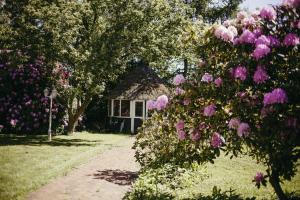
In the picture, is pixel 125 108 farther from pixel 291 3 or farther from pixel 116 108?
pixel 291 3

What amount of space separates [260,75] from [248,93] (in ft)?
1.67

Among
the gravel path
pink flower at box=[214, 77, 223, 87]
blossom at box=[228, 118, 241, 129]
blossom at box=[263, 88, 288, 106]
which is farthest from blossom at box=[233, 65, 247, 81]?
the gravel path

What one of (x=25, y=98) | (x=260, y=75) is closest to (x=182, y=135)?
(x=260, y=75)

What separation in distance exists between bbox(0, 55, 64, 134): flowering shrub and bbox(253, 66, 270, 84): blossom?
21.7 meters

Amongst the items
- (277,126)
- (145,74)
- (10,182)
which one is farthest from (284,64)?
(145,74)

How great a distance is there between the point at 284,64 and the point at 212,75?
117cm

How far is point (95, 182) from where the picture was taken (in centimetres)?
1130

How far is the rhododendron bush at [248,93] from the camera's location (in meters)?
5.53

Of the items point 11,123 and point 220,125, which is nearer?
point 220,125

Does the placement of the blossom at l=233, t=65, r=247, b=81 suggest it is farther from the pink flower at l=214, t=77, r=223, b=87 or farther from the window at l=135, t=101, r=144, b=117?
the window at l=135, t=101, r=144, b=117

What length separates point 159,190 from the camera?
385 inches

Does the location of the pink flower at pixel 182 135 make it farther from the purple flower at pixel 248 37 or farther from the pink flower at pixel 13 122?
the pink flower at pixel 13 122

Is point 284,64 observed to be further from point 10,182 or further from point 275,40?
point 10,182

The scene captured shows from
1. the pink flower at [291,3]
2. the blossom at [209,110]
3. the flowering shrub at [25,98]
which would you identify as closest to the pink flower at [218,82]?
the blossom at [209,110]
